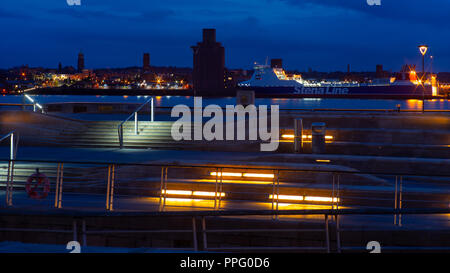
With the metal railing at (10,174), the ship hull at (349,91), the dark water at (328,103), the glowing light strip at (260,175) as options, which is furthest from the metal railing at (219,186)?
the ship hull at (349,91)

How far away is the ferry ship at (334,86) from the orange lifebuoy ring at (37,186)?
88.7 meters

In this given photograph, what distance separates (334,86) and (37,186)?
9700cm

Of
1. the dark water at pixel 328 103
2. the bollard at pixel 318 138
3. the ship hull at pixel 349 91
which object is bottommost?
the bollard at pixel 318 138

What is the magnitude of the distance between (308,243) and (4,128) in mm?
15250

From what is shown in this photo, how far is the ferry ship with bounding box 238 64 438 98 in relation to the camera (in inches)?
3698

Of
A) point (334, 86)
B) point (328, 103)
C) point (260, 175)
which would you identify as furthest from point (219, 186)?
point (334, 86)

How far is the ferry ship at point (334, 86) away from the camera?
93938 mm

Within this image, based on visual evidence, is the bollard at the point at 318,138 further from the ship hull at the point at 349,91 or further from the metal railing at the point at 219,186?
the ship hull at the point at 349,91

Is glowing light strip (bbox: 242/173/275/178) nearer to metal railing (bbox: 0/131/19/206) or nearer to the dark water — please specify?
metal railing (bbox: 0/131/19/206)

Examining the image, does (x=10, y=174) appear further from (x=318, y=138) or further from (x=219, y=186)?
(x=318, y=138)

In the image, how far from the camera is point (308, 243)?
9.56 metres

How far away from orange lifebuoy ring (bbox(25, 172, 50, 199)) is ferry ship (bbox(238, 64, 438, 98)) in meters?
88.7

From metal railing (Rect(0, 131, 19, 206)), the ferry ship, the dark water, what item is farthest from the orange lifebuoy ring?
the ferry ship
